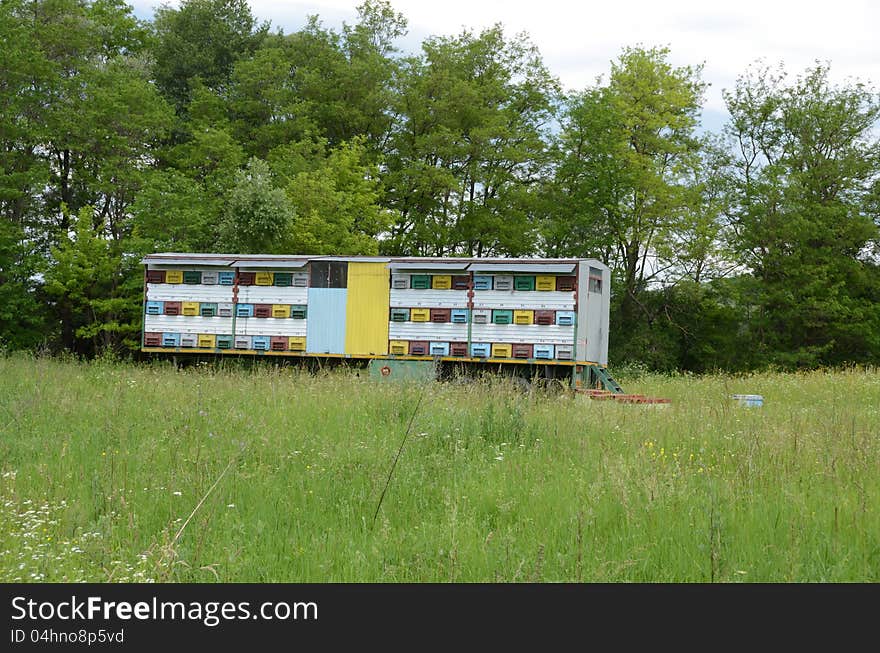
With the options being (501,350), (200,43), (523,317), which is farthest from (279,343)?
(200,43)

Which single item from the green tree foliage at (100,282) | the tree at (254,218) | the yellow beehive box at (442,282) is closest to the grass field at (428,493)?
the yellow beehive box at (442,282)

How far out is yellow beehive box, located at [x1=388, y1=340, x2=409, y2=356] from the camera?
2203cm

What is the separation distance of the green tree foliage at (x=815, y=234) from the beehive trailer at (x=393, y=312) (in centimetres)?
1858

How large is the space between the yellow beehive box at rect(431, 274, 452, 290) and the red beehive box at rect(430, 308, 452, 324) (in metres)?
0.55

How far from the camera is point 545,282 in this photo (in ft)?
69.1

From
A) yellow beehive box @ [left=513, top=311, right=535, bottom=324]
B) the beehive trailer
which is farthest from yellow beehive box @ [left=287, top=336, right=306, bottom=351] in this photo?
yellow beehive box @ [left=513, top=311, right=535, bottom=324]

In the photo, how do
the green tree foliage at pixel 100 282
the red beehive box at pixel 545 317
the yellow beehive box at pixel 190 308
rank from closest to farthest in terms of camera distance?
the red beehive box at pixel 545 317
the yellow beehive box at pixel 190 308
the green tree foliage at pixel 100 282

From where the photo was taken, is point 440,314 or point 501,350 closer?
point 501,350

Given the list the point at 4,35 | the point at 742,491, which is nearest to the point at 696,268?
the point at 4,35

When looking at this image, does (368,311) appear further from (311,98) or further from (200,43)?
(200,43)

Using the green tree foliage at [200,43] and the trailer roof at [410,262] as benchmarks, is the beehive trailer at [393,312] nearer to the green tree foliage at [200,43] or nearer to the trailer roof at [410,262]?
the trailer roof at [410,262]

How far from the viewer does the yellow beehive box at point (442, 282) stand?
2178 centimetres

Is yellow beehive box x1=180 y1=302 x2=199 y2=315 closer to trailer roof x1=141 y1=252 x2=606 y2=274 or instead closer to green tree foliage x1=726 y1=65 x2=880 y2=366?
trailer roof x1=141 y1=252 x2=606 y2=274

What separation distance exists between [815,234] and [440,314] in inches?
934
